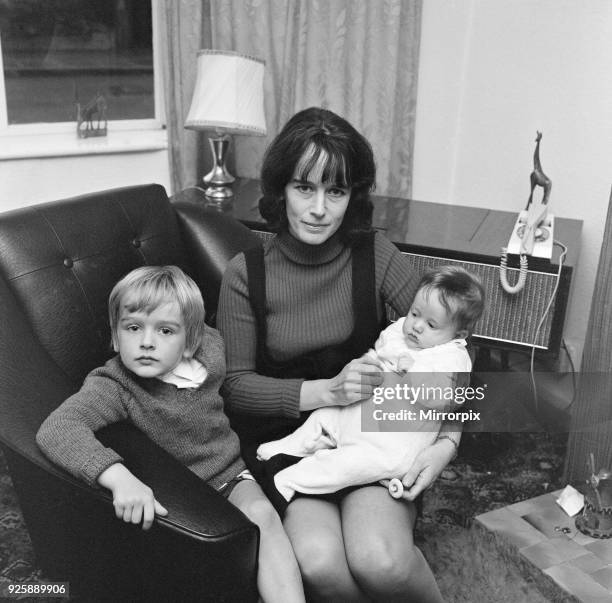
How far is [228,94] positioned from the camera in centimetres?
219

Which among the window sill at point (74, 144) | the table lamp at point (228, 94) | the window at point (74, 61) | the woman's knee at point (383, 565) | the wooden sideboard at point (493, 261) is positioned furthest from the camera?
the window at point (74, 61)

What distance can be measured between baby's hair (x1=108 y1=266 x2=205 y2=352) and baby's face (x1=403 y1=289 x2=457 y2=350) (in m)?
0.41

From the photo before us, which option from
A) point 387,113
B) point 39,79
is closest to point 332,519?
point 387,113

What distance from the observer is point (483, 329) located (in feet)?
6.42

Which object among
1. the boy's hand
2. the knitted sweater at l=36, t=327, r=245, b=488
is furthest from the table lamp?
the boy's hand

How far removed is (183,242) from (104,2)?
1.25 m

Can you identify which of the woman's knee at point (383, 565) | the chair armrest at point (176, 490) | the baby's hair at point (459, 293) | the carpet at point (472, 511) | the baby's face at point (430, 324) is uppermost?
the baby's hair at point (459, 293)

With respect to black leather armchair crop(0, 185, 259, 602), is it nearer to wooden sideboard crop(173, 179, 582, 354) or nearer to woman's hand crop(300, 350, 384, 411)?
wooden sideboard crop(173, 179, 582, 354)

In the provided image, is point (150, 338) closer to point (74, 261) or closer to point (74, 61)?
point (74, 261)

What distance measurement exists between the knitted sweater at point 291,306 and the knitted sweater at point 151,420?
7 centimetres

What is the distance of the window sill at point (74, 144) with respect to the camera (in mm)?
2291

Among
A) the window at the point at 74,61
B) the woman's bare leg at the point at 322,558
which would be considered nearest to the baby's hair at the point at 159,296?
the woman's bare leg at the point at 322,558

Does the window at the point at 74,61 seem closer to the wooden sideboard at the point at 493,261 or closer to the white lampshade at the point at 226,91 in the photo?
the white lampshade at the point at 226,91

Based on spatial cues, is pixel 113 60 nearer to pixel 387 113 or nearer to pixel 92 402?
pixel 387 113
